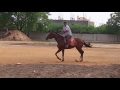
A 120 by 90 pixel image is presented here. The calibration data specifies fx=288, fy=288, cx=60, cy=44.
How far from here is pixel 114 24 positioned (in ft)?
225

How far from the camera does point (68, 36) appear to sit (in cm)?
1686

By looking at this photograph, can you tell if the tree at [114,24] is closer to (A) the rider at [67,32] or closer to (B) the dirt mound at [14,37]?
(B) the dirt mound at [14,37]

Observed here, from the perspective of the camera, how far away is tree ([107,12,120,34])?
2667 inches

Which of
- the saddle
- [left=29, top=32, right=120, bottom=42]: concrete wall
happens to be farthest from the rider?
[left=29, top=32, right=120, bottom=42]: concrete wall

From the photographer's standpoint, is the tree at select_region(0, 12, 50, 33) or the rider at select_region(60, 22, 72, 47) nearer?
the rider at select_region(60, 22, 72, 47)

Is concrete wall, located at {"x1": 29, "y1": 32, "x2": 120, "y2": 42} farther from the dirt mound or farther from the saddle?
the saddle

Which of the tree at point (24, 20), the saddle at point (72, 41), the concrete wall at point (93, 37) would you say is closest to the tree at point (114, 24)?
the concrete wall at point (93, 37)
